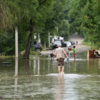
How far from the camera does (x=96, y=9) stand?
109 ft

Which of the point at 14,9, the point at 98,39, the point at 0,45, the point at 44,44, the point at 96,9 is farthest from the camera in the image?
the point at 44,44

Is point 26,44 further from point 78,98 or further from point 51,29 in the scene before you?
point 78,98

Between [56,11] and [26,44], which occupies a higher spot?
[56,11]

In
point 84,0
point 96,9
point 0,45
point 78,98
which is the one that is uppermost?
point 84,0

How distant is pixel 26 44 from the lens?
4122 cm

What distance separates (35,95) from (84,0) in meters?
39.4

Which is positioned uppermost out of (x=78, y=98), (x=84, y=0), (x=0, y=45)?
(x=84, y=0)

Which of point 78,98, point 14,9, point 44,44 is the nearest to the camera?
point 78,98

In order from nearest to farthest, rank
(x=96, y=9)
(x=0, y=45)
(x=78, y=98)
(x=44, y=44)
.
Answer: (x=78, y=98) < (x=96, y=9) < (x=0, y=45) < (x=44, y=44)

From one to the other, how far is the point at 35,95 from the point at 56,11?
102ft

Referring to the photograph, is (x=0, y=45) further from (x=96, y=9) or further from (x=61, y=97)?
(x=61, y=97)

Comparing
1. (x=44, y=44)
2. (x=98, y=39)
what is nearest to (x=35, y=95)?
(x=98, y=39)

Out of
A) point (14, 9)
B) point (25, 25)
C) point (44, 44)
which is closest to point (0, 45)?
point (25, 25)

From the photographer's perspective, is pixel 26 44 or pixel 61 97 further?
pixel 26 44
